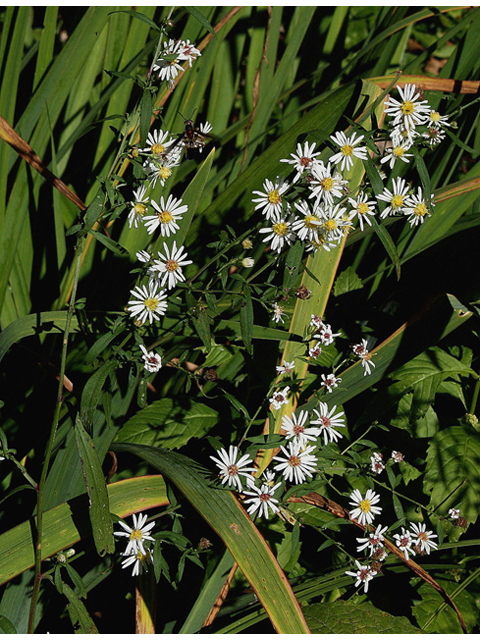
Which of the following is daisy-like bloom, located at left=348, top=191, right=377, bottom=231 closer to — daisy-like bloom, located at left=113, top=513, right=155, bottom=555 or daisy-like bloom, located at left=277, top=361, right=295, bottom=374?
daisy-like bloom, located at left=277, top=361, right=295, bottom=374

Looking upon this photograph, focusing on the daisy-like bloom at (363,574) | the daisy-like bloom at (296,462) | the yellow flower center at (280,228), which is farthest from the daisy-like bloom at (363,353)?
the daisy-like bloom at (363,574)

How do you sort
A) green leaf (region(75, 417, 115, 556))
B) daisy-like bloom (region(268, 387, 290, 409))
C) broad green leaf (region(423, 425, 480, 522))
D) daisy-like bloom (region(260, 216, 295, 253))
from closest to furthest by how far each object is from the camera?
1. green leaf (region(75, 417, 115, 556))
2. daisy-like bloom (region(260, 216, 295, 253))
3. daisy-like bloom (region(268, 387, 290, 409))
4. broad green leaf (region(423, 425, 480, 522))

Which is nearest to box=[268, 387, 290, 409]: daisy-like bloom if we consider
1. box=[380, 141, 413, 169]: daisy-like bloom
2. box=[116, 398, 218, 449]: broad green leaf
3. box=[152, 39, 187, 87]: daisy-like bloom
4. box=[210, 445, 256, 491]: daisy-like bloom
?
box=[210, 445, 256, 491]: daisy-like bloom

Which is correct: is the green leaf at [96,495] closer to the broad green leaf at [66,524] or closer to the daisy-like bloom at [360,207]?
the broad green leaf at [66,524]

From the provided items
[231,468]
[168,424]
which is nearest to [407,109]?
[231,468]

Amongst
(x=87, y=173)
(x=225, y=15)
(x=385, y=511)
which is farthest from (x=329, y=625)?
(x=225, y=15)

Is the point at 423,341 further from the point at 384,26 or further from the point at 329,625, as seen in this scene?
the point at 384,26
